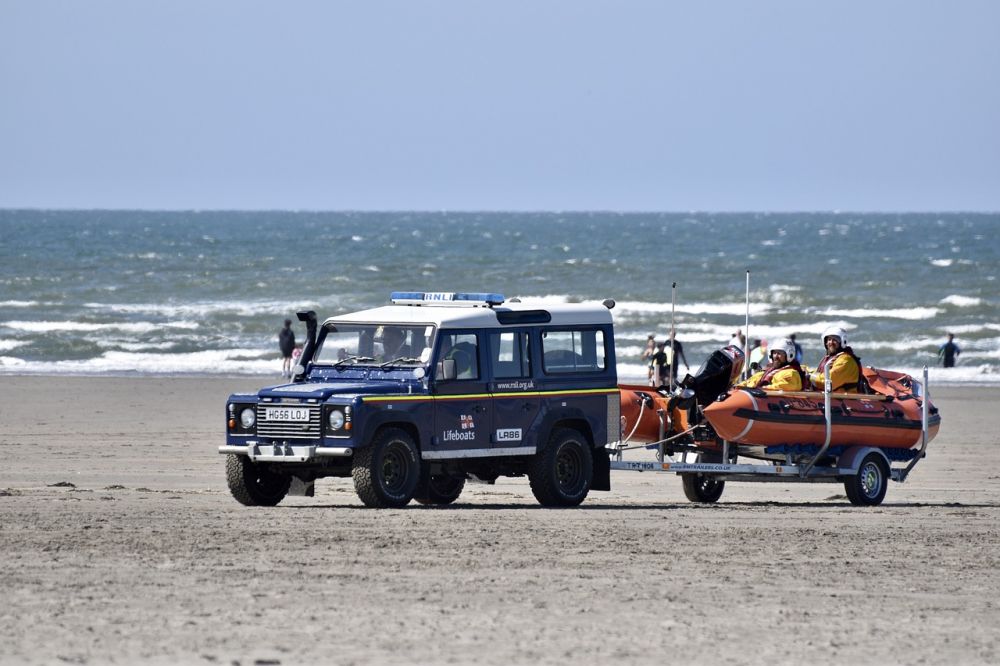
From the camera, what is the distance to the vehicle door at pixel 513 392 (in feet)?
51.9

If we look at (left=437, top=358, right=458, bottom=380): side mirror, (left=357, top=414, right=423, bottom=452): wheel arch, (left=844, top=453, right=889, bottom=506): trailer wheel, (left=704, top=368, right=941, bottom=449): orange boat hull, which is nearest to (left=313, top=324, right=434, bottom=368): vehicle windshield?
(left=437, top=358, right=458, bottom=380): side mirror

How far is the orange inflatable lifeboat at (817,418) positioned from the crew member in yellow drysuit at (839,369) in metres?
0.20

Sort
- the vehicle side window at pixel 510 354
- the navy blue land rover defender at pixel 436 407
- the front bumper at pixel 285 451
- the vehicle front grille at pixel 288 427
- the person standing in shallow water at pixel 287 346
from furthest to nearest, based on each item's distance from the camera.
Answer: the person standing in shallow water at pixel 287 346
the vehicle side window at pixel 510 354
the navy blue land rover defender at pixel 436 407
the vehicle front grille at pixel 288 427
the front bumper at pixel 285 451

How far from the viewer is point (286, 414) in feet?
49.1

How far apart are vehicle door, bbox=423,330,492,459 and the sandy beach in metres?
0.62

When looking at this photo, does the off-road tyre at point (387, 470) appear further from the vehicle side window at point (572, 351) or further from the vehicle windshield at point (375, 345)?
the vehicle side window at point (572, 351)

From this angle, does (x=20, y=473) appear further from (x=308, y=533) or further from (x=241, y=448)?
(x=308, y=533)

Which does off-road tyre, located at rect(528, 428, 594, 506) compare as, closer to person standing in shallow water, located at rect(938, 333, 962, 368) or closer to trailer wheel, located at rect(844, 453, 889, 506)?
trailer wheel, located at rect(844, 453, 889, 506)

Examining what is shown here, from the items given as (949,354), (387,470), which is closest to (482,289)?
(949,354)

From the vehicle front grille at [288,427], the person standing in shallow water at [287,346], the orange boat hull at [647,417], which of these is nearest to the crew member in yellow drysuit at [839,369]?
the orange boat hull at [647,417]

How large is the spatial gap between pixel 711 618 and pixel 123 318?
45.3m

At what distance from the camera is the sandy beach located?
30.6ft

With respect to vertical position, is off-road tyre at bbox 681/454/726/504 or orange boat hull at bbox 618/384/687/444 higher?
orange boat hull at bbox 618/384/687/444

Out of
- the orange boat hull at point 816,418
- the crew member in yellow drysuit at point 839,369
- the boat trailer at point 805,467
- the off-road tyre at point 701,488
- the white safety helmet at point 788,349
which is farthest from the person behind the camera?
the off-road tyre at point 701,488
